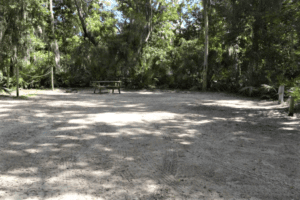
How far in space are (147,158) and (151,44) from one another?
21021 millimetres

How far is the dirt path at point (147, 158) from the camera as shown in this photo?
2.80m

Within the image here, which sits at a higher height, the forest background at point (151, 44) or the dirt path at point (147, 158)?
the forest background at point (151, 44)

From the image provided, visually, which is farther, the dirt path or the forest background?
the forest background

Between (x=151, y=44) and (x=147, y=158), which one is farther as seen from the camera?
(x=151, y=44)

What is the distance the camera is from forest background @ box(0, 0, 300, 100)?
10.4m

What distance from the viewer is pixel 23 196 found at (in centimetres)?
261

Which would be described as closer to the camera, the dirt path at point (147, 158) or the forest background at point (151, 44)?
the dirt path at point (147, 158)

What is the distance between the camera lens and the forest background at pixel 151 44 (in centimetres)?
1044

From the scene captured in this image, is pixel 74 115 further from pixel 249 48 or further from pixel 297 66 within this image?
pixel 249 48

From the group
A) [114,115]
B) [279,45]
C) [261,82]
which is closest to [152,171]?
[114,115]

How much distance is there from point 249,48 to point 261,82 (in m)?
2.14

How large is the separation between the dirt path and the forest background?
9.00 ft

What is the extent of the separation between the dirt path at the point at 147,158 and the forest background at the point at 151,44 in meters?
2.74

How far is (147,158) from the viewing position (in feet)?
12.4
